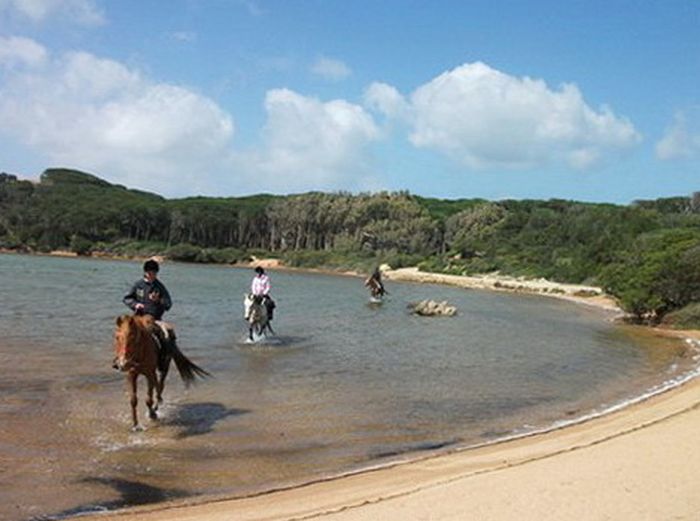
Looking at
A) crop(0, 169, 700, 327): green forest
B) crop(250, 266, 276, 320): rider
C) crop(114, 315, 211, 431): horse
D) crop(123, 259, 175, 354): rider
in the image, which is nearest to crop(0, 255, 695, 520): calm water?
crop(114, 315, 211, 431): horse

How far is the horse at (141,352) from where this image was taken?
9.44m

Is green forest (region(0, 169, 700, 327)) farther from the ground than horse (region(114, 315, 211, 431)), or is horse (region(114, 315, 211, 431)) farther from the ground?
green forest (region(0, 169, 700, 327))

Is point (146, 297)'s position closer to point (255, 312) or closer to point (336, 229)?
point (255, 312)

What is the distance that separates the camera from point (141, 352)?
9.80 metres

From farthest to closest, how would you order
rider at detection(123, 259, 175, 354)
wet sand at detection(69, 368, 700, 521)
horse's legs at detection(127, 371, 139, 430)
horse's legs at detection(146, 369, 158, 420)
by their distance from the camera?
rider at detection(123, 259, 175, 354), horse's legs at detection(146, 369, 158, 420), horse's legs at detection(127, 371, 139, 430), wet sand at detection(69, 368, 700, 521)

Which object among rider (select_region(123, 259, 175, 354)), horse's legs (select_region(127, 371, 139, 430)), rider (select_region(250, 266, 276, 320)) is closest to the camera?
horse's legs (select_region(127, 371, 139, 430))

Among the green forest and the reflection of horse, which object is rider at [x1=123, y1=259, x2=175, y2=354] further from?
the green forest

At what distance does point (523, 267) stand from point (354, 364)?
66416 mm

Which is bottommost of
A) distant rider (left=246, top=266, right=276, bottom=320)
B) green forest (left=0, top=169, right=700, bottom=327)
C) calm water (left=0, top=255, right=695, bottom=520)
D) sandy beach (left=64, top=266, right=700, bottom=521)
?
calm water (left=0, top=255, right=695, bottom=520)

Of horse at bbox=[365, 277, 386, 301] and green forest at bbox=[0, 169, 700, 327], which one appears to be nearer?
horse at bbox=[365, 277, 386, 301]

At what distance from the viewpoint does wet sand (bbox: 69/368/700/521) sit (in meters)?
6.25

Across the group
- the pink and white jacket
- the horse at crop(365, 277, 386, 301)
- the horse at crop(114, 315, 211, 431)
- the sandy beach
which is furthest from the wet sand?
the horse at crop(365, 277, 386, 301)

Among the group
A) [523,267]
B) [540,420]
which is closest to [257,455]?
[540,420]

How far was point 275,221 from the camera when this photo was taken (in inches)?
4542
